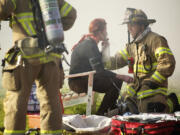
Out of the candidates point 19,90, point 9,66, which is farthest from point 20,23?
point 19,90

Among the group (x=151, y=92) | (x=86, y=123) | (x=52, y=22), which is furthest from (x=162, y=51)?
(x=52, y=22)

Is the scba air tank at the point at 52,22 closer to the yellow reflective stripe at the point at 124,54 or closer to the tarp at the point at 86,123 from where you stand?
the tarp at the point at 86,123

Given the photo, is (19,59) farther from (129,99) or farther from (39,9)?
(129,99)

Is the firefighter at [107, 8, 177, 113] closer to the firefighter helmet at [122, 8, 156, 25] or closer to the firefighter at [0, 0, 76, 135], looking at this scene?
the firefighter helmet at [122, 8, 156, 25]

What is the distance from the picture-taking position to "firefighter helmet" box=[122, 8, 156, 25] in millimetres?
4609

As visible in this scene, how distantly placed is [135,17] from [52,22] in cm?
249

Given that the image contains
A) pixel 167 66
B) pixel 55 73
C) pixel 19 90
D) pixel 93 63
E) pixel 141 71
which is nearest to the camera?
pixel 19 90

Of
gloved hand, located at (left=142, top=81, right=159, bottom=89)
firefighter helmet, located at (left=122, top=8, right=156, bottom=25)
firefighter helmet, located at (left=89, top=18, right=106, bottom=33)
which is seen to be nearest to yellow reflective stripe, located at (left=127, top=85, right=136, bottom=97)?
gloved hand, located at (left=142, top=81, right=159, bottom=89)

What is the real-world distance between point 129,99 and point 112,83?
2.07 feet

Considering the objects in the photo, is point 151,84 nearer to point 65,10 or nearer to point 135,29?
point 135,29

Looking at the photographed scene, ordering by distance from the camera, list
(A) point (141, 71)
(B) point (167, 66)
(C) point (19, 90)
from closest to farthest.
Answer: (C) point (19, 90), (B) point (167, 66), (A) point (141, 71)

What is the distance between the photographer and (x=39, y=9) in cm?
250

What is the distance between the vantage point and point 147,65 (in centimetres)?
447

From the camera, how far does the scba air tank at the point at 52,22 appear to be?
2357mm
